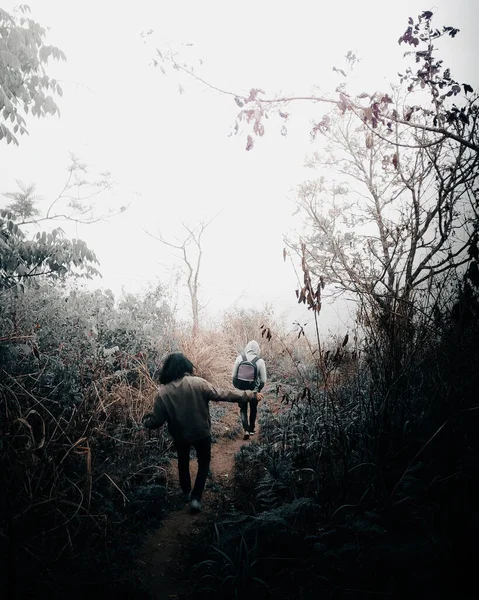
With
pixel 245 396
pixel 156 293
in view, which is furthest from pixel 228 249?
pixel 245 396

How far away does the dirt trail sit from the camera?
2.50m

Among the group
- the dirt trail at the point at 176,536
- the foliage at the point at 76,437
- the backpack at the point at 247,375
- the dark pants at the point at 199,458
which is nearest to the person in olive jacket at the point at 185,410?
the dark pants at the point at 199,458

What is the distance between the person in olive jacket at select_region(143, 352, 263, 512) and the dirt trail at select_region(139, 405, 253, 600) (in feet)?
0.64

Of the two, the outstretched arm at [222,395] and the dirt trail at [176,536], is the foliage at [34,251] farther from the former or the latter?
the dirt trail at [176,536]

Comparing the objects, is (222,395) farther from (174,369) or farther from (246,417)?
(246,417)

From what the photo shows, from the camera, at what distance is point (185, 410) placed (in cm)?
→ 332

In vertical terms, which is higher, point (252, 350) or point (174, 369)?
point (252, 350)

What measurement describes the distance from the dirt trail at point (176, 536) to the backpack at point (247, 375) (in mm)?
1096

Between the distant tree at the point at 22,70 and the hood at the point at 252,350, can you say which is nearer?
the distant tree at the point at 22,70

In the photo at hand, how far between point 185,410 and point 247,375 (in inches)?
81.3

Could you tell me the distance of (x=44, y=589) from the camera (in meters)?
2.11

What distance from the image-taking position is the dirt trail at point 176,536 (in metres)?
2.50

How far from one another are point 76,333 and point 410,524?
17.8ft

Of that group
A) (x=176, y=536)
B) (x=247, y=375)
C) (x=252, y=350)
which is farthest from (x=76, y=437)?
(x=252, y=350)
